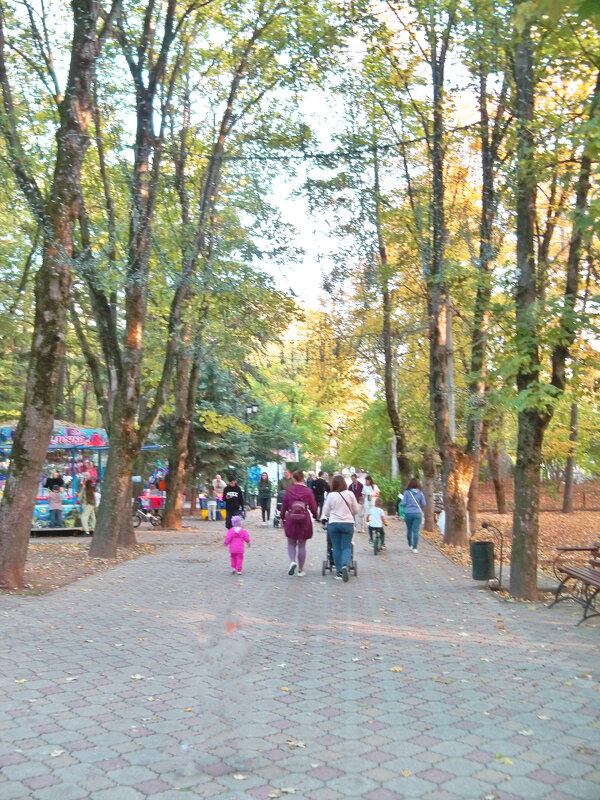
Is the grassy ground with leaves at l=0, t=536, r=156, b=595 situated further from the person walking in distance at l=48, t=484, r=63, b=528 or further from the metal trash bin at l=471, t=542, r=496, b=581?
the metal trash bin at l=471, t=542, r=496, b=581

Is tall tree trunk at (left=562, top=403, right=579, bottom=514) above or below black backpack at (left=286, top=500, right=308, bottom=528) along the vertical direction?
above

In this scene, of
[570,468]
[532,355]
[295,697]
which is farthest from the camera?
[570,468]

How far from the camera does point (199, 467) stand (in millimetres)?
34688

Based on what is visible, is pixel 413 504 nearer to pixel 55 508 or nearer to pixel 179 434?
pixel 179 434

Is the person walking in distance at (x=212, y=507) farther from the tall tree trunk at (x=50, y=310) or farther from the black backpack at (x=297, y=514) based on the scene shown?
the tall tree trunk at (x=50, y=310)

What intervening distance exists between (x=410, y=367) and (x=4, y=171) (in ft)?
76.3

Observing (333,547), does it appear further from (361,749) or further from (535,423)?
(361,749)

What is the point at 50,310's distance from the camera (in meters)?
12.3

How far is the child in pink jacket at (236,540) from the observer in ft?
45.8

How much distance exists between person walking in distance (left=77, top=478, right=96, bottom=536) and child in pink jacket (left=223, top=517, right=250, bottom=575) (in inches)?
348

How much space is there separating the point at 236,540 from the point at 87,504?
9.83 m

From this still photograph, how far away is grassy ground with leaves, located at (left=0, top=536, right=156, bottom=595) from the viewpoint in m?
12.8

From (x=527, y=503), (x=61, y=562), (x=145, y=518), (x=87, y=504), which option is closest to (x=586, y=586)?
(x=527, y=503)

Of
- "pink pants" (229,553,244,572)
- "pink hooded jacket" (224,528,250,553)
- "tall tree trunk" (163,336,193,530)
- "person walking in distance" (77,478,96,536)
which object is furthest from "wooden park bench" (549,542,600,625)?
→ "tall tree trunk" (163,336,193,530)
